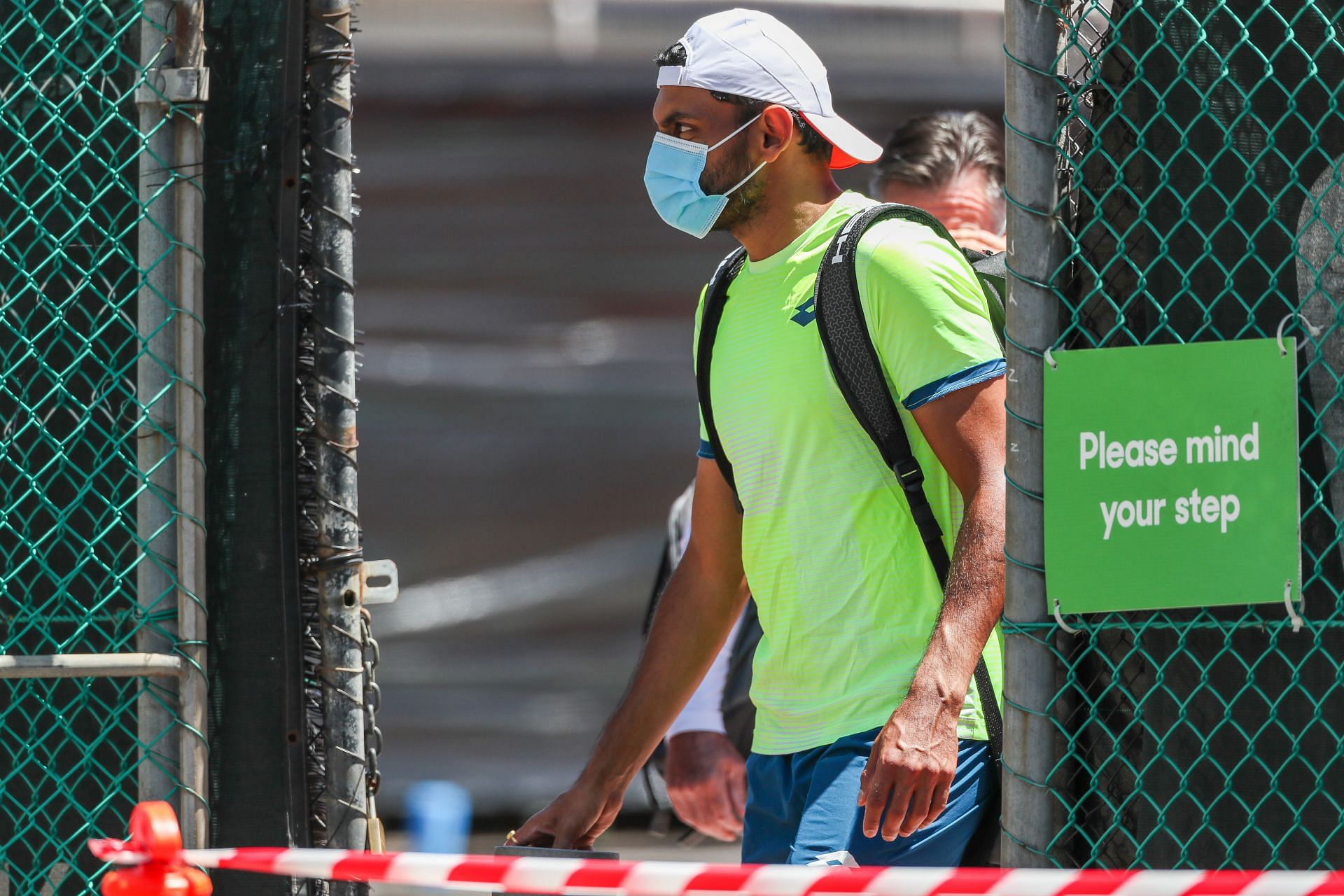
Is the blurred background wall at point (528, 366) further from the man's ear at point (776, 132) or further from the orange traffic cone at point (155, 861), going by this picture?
the orange traffic cone at point (155, 861)

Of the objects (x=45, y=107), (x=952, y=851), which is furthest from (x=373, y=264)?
(x=952, y=851)

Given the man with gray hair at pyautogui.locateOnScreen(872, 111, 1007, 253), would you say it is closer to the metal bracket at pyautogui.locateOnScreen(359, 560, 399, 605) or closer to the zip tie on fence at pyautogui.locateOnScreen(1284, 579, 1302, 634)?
the metal bracket at pyautogui.locateOnScreen(359, 560, 399, 605)

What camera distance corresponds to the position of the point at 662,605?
3.46 metres

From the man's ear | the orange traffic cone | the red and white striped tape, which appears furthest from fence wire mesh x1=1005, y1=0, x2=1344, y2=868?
the orange traffic cone

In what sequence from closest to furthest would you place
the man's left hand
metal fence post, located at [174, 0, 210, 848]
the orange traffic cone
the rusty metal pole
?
1. the orange traffic cone
2. the man's left hand
3. metal fence post, located at [174, 0, 210, 848]
4. the rusty metal pole

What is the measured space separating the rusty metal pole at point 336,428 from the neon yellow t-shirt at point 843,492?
899 mm

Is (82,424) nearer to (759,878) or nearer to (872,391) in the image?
(872,391)

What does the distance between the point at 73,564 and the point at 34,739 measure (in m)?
0.37

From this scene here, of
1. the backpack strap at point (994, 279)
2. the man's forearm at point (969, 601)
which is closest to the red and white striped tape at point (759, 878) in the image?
the man's forearm at point (969, 601)

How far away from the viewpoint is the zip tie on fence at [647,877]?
7.11 feet

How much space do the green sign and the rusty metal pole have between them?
152 cm

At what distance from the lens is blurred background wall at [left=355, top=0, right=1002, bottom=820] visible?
595 centimetres

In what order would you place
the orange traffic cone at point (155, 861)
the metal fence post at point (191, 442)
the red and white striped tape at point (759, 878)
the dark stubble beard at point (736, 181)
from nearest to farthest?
the red and white striped tape at point (759, 878) < the orange traffic cone at point (155, 861) < the dark stubble beard at point (736, 181) < the metal fence post at point (191, 442)

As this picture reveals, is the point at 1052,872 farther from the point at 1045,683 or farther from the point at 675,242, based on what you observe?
the point at 675,242
